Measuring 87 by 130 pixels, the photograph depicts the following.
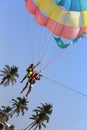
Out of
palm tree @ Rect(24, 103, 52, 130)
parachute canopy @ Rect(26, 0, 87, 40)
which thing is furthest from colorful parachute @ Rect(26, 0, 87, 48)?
palm tree @ Rect(24, 103, 52, 130)

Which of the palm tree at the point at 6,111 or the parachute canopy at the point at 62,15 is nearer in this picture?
the parachute canopy at the point at 62,15

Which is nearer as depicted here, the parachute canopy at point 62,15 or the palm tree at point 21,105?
the parachute canopy at point 62,15

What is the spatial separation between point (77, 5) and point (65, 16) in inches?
54.4

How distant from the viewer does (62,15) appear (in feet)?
99.3

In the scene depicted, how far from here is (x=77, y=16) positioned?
30156mm

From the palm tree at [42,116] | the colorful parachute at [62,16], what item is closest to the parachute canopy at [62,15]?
the colorful parachute at [62,16]

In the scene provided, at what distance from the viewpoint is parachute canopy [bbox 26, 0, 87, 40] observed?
29594 mm

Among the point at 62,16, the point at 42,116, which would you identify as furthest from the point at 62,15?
the point at 42,116

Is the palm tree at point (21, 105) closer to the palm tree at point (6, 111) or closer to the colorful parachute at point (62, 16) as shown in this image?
the palm tree at point (6, 111)

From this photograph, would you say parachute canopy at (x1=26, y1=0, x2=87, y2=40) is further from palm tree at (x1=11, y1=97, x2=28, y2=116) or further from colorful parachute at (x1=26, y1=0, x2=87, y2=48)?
palm tree at (x1=11, y1=97, x2=28, y2=116)

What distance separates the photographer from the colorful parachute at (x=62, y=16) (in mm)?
29609

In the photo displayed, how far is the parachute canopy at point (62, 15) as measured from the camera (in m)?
29.6

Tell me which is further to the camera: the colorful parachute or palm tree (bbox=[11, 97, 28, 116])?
palm tree (bbox=[11, 97, 28, 116])

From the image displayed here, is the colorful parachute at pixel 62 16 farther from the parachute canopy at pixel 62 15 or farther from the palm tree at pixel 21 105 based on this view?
Answer: the palm tree at pixel 21 105
